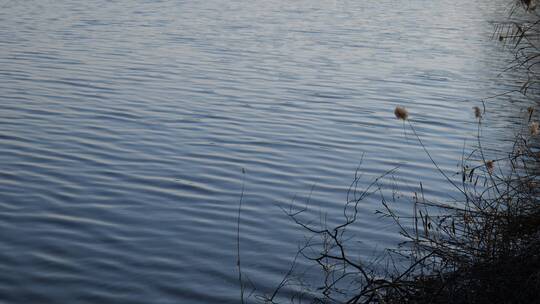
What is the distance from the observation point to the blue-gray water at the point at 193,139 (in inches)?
249

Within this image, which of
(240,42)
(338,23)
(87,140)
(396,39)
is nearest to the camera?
(87,140)

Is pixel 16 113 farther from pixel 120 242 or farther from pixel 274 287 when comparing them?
pixel 274 287

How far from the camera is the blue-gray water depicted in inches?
249

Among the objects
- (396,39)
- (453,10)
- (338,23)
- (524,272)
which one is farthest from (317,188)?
(453,10)

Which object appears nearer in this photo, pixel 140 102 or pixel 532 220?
pixel 532 220

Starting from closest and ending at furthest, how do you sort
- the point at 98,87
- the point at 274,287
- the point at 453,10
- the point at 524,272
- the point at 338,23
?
1. the point at 524,272
2. the point at 274,287
3. the point at 98,87
4. the point at 338,23
5. the point at 453,10

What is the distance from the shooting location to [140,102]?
12.3 meters

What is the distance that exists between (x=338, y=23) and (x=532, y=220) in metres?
20.4

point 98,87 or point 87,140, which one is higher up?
point 98,87

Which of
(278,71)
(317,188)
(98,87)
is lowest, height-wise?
(317,188)

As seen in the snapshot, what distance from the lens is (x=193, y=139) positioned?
1021 cm

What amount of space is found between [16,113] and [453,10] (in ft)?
76.5

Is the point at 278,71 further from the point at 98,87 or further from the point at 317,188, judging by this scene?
the point at 317,188

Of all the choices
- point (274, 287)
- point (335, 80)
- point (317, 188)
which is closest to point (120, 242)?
point (274, 287)
